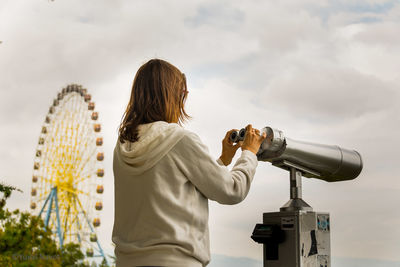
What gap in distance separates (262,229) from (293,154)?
0.69 ft

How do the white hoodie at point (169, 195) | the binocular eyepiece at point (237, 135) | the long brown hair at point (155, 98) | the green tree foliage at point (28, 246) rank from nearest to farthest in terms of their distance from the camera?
the white hoodie at point (169, 195) < the long brown hair at point (155, 98) < the binocular eyepiece at point (237, 135) < the green tree foliage at point (28, 246)

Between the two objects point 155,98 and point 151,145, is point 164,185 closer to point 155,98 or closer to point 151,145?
point 151,145

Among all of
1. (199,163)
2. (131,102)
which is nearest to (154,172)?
(199,163)

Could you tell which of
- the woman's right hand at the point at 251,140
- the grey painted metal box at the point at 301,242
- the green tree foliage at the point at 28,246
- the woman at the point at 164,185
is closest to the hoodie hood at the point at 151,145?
the woman at the point at 164,185

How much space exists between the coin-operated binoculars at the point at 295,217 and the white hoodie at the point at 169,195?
0.24 metres

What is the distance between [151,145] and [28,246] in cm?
468

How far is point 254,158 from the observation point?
3.72ft

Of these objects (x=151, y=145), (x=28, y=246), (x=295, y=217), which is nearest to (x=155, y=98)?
(x=151, y=145)

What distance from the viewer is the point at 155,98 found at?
110 cm

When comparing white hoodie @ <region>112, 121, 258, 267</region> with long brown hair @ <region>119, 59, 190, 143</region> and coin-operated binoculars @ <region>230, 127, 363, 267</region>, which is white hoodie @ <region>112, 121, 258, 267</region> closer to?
long brown hair @ <region>119, 59, 190, 143</region>

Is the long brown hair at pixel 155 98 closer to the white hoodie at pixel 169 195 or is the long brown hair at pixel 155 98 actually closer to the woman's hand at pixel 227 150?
the white hoodie at pixel 169 195

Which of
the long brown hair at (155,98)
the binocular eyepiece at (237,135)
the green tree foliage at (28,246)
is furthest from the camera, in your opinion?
the green tree foliage at (28,246)

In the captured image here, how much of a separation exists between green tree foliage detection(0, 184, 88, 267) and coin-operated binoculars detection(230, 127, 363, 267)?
2.78 meters

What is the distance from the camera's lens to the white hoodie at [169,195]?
38.2 inches
